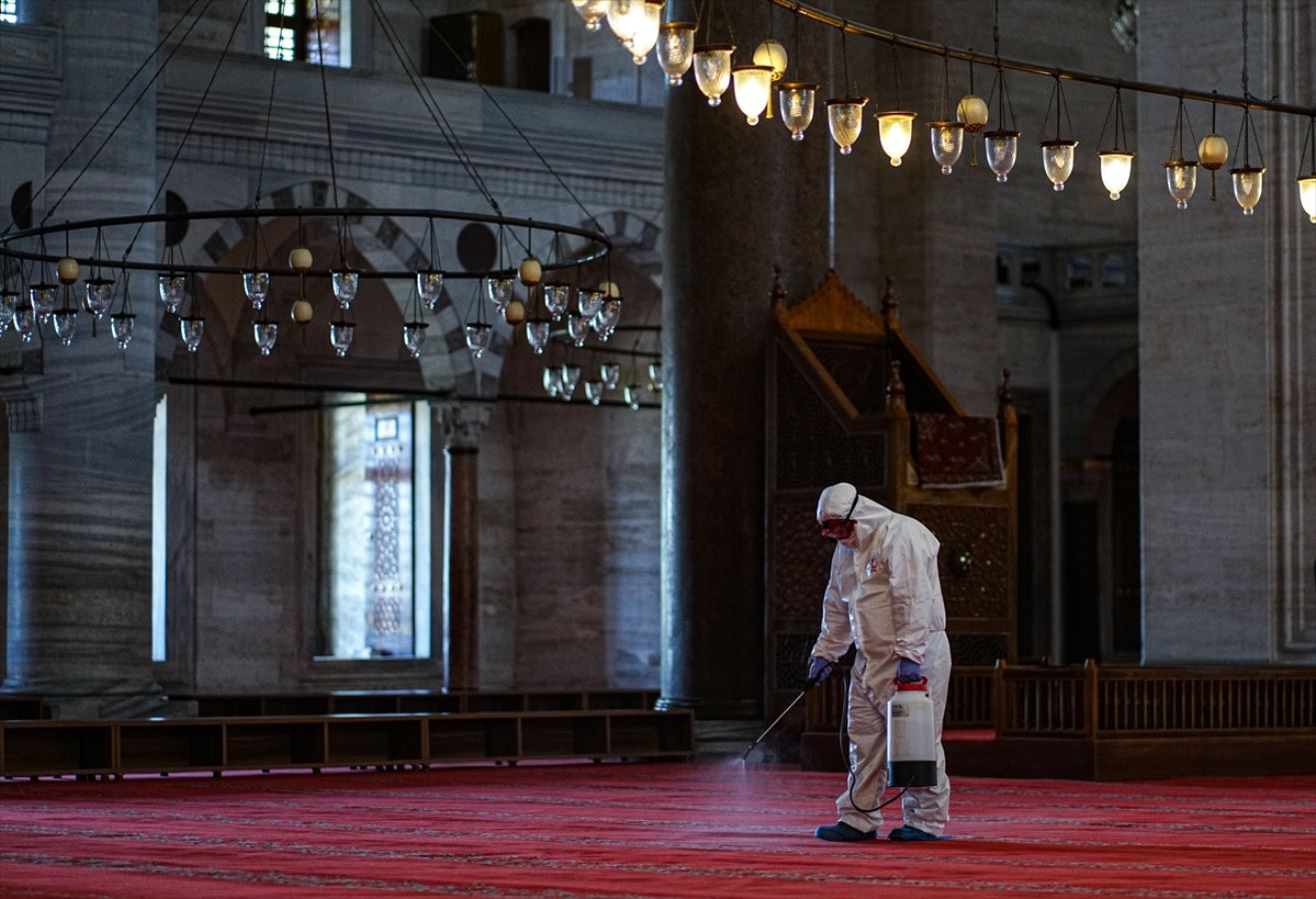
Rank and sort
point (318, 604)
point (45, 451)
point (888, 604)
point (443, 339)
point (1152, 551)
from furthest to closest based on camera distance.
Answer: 1. point (318, 604)
2. point (443, 339)
3. point (45, 451)
4. point (1152, 551)
5. point (888, 604)

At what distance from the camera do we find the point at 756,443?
1099 cm

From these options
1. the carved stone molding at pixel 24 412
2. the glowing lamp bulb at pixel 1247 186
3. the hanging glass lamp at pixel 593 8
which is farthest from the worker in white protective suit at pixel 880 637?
the carved stone molding at pixel 24 412

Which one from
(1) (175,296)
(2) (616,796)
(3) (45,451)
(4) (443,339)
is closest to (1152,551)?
(2) (616,796)

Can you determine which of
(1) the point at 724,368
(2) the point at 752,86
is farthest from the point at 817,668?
(1) the point at 724,368

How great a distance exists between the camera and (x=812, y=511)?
35.1ft

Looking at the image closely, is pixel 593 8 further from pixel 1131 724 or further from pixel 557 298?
pixel 1131 724

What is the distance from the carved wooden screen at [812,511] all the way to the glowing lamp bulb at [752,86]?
114 inches

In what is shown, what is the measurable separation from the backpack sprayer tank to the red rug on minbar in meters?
0.20

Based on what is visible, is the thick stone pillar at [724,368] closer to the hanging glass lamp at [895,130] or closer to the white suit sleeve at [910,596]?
the hanging glass lamp at [895,130]

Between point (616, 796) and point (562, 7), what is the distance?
477 inches

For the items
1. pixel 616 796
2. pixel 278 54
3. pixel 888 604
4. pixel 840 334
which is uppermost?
pixel 278 54

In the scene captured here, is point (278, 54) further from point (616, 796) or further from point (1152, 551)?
point (616, 796)

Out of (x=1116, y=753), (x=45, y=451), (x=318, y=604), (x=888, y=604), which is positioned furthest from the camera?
(x=318, y=604)

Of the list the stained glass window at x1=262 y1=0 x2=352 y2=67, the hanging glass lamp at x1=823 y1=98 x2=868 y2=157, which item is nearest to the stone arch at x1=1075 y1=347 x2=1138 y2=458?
the stained glass window at x1=262 y1=0 x2=352 y2=67
